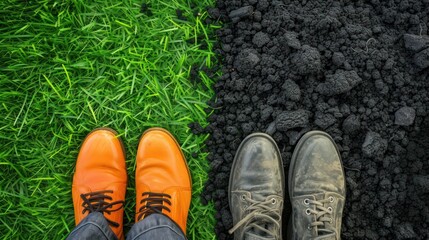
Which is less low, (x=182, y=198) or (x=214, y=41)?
(x=214, y=41)

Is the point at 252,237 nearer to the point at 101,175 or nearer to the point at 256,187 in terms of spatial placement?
the point at 256,187

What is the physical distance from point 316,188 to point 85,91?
56.1 inches

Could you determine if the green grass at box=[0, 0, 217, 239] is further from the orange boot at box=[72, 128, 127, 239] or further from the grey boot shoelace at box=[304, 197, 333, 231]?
the grey boot shoelace at box=[304, 197, 333, 231]

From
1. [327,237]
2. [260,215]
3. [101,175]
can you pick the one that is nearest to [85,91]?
[101,175]

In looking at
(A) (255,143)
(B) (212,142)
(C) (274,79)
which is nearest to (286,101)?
(C) (274,79)

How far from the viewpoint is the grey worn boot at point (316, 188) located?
72.3 inches

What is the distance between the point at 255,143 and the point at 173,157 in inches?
18.7

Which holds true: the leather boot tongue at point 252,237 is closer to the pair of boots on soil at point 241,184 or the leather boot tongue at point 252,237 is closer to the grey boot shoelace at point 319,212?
the pair of boots on soil at point 241,184

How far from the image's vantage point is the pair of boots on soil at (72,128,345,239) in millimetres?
1852

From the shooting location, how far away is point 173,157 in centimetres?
195

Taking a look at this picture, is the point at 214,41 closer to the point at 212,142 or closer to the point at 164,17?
the point at 164,17

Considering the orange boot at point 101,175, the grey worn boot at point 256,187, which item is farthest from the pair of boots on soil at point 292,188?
the orange boot at point 101,175

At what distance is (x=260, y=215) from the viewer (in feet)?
6.02

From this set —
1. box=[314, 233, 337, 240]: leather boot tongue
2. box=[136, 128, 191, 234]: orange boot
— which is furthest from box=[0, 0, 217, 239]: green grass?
box=[314, 233, 337, 240]: leather boot tongue
